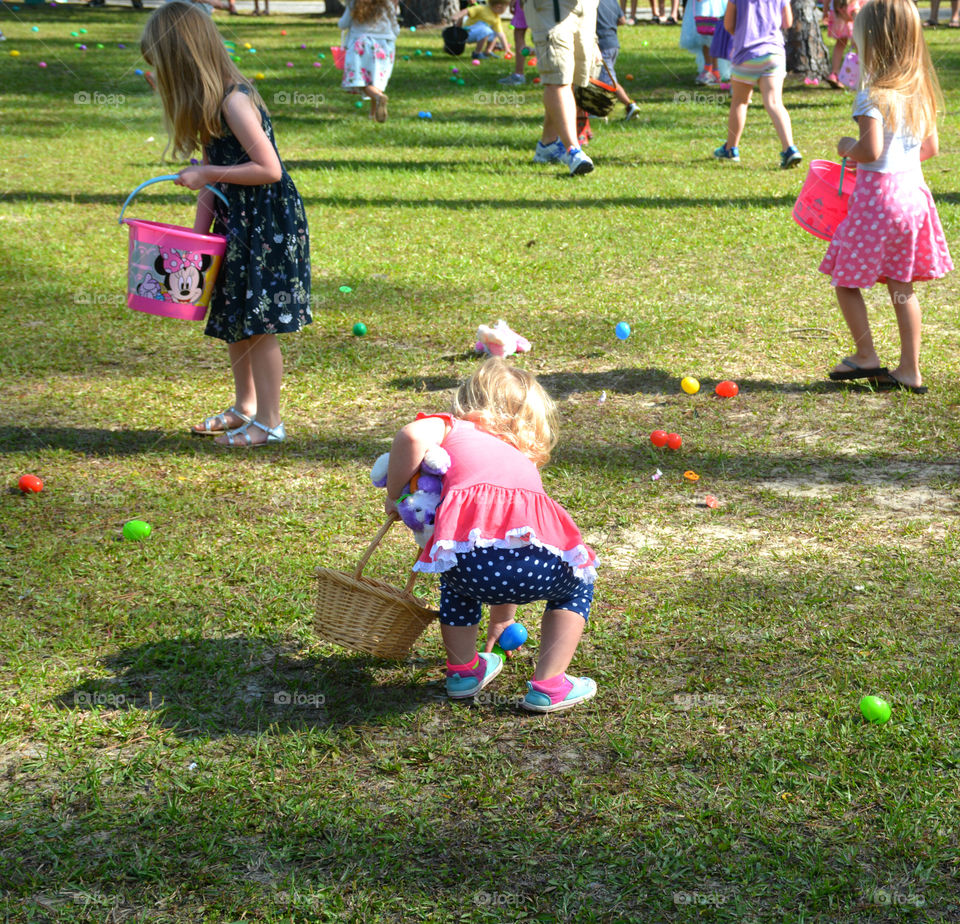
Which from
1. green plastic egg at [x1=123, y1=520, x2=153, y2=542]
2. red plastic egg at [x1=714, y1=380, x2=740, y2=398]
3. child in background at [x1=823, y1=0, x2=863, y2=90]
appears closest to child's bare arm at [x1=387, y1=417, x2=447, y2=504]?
green plastic egg at [x1=123, y1=520, x2=153, y2=542]

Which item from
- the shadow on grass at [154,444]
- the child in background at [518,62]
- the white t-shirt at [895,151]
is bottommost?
the shadow on grass at [154,444]

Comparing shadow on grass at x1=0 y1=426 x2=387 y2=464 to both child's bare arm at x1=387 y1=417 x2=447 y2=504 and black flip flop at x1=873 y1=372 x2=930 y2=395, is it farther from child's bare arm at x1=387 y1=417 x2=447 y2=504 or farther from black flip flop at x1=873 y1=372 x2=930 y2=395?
black flip flop at x1=873 y1=372 x2=930 y2=395

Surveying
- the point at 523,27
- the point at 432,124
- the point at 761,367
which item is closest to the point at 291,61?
the point at 523,27

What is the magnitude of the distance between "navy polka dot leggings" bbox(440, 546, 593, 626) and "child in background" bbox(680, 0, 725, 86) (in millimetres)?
12328

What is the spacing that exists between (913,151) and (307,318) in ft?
8.99

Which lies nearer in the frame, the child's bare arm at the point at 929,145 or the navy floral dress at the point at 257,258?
the navy floral dress at the point at 257,258

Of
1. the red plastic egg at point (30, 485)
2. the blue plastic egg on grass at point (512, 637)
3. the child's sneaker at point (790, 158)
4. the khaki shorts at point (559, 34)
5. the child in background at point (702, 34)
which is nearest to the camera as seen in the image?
the blue plastic egg on grass at point (512, 637)

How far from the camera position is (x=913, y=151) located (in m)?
4.71

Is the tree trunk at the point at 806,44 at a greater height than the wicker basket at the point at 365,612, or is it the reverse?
the tree trunk at the point at 806,44

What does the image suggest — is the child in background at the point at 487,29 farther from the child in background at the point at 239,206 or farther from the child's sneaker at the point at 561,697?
the child's sneaker at the point at 561,697

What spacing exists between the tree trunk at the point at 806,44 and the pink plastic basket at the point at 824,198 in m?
10.6

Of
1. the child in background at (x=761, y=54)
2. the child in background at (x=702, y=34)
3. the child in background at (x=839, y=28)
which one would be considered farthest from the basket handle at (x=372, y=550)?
the child in background at (x=839, y=28)

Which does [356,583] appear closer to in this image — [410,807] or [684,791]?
[410,807]

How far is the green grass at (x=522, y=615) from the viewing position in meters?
2.34
